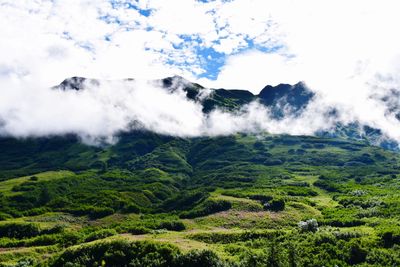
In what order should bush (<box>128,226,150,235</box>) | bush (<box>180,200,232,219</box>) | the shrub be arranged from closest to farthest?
bush (<box>128,226,150,235</box>) → bush (<box>180,200,232,219</box>) → the shrub

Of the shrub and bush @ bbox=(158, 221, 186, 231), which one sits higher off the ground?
bush @ bbox=(158, 221, 186, 231)

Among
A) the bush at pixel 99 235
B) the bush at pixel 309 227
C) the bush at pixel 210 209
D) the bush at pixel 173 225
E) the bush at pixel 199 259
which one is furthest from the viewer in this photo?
the bush at pixel 210 209

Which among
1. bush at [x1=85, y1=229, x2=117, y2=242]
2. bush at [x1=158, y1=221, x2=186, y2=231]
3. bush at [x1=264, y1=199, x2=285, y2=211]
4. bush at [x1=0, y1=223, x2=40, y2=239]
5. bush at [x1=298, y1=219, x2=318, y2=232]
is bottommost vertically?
bush at [x1=0, y1=223, x2=40, y2=239]

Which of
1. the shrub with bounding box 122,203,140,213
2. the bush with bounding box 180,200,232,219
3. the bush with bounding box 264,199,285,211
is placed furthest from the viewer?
the shrub with bounding box 122,203,140,213

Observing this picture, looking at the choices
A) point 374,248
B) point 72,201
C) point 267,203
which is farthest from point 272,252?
point 72,201

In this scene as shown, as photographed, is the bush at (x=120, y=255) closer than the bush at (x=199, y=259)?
No

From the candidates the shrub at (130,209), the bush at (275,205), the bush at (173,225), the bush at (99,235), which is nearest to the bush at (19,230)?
the bush at (99,235)

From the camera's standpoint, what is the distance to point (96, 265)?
63219 millimetres

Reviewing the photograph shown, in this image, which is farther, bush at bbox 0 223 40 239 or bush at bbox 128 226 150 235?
bush at bbox 0 223 40 239

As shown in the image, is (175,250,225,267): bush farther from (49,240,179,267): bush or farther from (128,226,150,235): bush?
(128,226,150,235): bush

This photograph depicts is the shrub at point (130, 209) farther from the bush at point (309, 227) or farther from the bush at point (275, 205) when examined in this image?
the bush at point (309, 227)

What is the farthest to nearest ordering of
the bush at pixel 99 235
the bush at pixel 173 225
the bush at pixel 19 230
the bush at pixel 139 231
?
the bush at pixel 19 230 → the bush at pixel 173 225 → the bush at pixel 139 231 → the bush at pixel 99 235

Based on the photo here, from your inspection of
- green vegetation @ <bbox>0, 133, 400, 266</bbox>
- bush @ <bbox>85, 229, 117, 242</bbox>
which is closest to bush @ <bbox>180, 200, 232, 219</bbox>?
green vegetation @ <bbox>0, 133, 400, 266</bbox>

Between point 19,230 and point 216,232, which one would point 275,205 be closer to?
point 216,232
